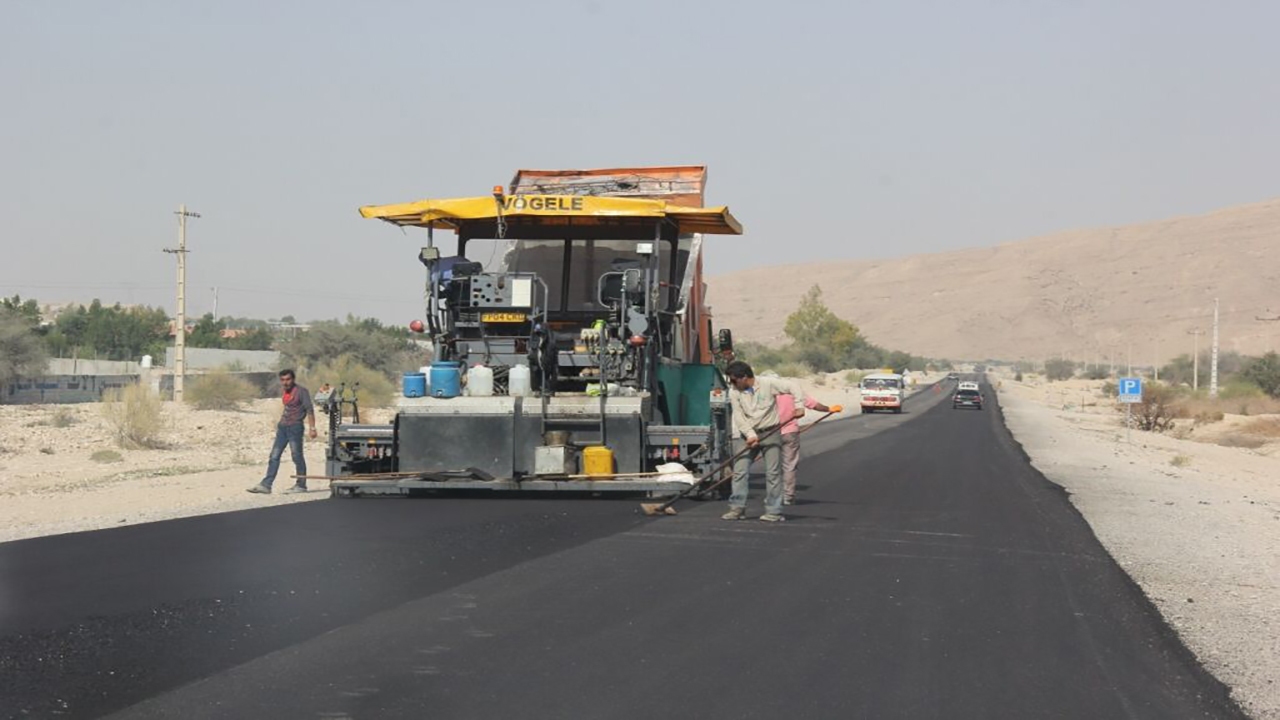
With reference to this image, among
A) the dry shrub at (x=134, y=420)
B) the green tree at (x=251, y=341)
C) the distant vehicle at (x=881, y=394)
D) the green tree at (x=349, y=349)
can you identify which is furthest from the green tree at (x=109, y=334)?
the dry shrub at (x=134, y=420)

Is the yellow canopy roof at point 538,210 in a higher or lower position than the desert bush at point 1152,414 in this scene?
higher

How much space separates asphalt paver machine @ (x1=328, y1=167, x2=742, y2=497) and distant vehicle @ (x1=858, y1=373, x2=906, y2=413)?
40.4 m

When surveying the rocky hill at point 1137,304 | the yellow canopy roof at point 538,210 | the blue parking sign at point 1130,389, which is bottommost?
the blue parking sign at point 1130,389

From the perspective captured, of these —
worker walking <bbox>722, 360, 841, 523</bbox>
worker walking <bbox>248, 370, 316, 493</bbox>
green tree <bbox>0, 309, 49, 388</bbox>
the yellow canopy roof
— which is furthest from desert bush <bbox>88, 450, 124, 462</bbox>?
green tree <bbox>0, 309, 49, 388</bbox>

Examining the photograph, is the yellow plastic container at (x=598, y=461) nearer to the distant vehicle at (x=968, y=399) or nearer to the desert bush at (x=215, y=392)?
the desert bush at (x=215, y=392)

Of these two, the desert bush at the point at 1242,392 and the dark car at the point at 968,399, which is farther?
the desert bush at the point at 1242,392

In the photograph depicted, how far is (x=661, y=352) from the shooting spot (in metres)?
15.7

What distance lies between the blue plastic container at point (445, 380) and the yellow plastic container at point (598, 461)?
5.22 ft

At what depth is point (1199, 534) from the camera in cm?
1473

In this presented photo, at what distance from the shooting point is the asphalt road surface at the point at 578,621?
626 centimetres

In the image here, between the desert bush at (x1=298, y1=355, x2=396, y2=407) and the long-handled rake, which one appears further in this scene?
the desert bush at (x1=298, y1=355, x2=396, y2=407)

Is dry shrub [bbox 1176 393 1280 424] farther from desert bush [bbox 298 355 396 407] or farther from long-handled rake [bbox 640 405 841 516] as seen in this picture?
long-handled rake [bbox 640 405 841 516]

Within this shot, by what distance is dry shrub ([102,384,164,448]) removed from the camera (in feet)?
93.4

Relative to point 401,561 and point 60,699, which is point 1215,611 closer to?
point 401,561
